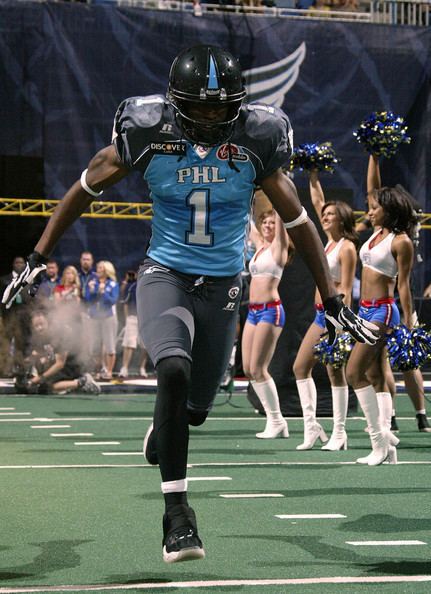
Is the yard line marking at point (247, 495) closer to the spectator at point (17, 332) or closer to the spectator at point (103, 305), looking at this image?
the spectator at point (17, 332)

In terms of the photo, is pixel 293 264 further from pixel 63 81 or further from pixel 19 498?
pixel 63 81

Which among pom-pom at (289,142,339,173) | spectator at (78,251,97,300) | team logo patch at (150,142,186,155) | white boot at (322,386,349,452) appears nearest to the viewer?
team logo patch at (150,142,186,155)

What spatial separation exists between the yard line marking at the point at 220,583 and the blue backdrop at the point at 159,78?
13.6 metres

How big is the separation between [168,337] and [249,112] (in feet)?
3.19

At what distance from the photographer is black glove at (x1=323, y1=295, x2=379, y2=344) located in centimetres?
464

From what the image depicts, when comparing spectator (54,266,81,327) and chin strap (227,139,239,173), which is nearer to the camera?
chin strap (227,139,239,173)

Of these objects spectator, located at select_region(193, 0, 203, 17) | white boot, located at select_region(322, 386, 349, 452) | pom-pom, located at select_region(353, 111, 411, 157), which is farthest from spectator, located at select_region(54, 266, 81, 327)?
white boot, located at select_region(322, 386, 349, 452)

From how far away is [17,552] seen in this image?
479 cm

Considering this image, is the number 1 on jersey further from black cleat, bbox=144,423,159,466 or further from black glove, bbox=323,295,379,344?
black cleat, bbox=144,423,159,466

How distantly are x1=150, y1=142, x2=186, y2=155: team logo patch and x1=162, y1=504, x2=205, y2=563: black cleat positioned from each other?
4.42 ft

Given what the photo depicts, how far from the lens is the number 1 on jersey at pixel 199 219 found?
4578 millimetres

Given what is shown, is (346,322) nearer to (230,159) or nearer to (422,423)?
(230,159)

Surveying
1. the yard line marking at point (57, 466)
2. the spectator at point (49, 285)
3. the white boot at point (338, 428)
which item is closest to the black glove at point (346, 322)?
the yard line marking at point (57, 466)

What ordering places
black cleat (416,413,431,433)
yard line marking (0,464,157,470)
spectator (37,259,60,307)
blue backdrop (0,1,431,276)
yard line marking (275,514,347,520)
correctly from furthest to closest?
blue backdrop (0,1,431,276) < spectator (37,259,60,307) < black cleat (416,413,431,433) < yard line marking (0,464,157,470) < yard line marking (275,514,347,520)
